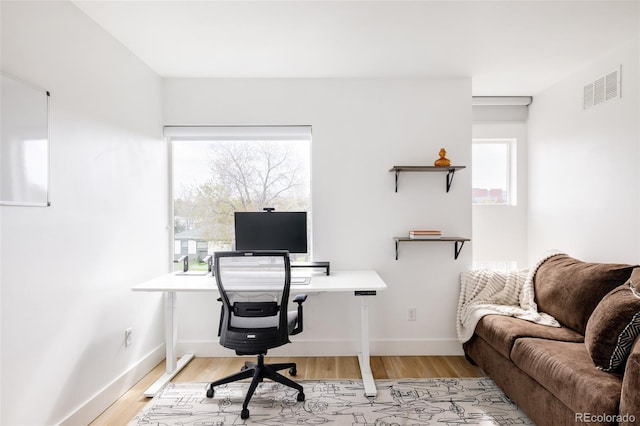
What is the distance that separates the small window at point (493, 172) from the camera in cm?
365

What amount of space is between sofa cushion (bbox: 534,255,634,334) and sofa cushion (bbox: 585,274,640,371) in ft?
1.41

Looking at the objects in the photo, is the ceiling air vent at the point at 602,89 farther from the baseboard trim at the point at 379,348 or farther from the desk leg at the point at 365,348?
the desk leg at the point at 365,348

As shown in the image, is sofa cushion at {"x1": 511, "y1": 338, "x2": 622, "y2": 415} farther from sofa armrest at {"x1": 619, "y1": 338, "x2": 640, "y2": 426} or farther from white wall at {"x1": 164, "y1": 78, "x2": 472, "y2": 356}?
white wall at {"x1": 164, "y1": 78, "x2": 472, "y2": 356}

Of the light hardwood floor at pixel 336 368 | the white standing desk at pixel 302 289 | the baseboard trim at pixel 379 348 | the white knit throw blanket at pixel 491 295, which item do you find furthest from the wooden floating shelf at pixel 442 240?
the light hardwood floor at pixel 336 368

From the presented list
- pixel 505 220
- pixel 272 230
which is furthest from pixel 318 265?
pixel 505 220

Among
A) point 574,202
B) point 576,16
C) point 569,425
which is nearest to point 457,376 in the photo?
point 569,425

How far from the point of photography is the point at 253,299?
7.47ft

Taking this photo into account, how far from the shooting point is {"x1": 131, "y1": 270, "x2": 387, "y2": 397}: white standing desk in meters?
2.44

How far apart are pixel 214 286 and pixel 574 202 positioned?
122 inches

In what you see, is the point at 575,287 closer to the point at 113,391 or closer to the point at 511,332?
the point at 511,332

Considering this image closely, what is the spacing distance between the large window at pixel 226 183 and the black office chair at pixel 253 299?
37.5 inches

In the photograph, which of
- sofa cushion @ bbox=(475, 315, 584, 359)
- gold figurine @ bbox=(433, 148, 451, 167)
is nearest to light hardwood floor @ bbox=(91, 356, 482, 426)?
sofa cushion @ bbox=(475, 315, 584, 359)

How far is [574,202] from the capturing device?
118 inches

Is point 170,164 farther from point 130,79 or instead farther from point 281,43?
point 281,43
